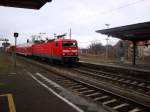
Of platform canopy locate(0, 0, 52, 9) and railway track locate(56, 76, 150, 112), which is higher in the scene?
platform canopy locate(0, 0, 52, 9)

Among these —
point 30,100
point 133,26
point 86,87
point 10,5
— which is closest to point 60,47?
point 133,26

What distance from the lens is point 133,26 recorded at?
83.6ft

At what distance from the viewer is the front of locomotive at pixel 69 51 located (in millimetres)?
30156

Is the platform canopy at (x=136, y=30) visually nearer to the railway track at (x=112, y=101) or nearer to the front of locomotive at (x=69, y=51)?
the front of locomotive at (x=69, y=51)

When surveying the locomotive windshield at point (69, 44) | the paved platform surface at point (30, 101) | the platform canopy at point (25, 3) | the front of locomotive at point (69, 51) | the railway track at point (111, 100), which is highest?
the platform canopy at point (25, 3)

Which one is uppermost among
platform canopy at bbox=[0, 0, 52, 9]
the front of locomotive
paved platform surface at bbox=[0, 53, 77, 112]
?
platform canopy at bbox=[0, 0, 52, 9]

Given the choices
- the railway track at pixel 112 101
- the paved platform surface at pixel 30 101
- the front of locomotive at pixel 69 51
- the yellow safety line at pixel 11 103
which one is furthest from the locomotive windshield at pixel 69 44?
the yellow safety line at pixel 11 103

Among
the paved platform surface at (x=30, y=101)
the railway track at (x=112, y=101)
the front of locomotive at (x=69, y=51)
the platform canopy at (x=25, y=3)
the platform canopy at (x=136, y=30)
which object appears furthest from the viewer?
the front of locomotive at (x=69, y=51)

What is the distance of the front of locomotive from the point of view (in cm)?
3016

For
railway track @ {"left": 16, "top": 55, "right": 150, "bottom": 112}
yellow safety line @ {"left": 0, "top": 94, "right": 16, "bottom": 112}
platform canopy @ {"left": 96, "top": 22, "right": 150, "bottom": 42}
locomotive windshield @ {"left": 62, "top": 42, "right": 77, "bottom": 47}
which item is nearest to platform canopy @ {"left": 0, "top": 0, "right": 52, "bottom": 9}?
yellow safety line @ {"left": 0, "top": 94, "right": 16, "bottom": 112}

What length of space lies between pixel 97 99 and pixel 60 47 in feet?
61.2

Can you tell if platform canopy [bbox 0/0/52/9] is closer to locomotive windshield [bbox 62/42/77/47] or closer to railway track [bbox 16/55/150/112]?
railway track [bbox 16/55/150/112]

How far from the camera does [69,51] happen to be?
30703mm

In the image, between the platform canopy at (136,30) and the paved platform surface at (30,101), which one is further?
the platform canopy at (136,30)
